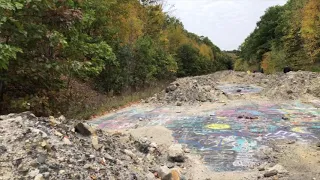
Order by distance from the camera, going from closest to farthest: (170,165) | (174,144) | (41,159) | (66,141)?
(41,159), (66,141), (170,165), (174,144)

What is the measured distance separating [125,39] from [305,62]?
1951 cm

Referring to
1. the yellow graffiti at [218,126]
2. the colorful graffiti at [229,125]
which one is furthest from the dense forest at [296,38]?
the yellow graffiti at [218,126]

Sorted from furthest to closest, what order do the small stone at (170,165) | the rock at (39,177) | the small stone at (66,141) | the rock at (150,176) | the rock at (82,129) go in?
the small stone at (170,165) < the rock at (82,129) < the rock at (150,176) < the small stone at (66,141) < the rock at (39,177)

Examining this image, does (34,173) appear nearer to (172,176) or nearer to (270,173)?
(172,176)

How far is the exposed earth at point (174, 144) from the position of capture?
4.48m

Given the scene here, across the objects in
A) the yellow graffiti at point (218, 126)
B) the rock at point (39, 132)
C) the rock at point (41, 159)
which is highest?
the rock at point (39, 132)

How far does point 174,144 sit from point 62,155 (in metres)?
3.56

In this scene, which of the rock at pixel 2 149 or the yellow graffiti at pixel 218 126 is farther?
the yellow graffiti at pixel 218 126

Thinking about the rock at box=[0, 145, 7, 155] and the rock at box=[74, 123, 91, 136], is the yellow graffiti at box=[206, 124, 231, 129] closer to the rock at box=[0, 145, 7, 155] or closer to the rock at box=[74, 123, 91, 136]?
the rock at box=[74, 123, 91, 136]

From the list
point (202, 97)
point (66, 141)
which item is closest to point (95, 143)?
point (66, 141)

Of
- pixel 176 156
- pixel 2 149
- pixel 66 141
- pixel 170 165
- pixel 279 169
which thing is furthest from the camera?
pixel 176 156

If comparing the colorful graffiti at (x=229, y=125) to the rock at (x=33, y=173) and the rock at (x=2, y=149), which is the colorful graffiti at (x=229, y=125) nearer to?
the rock at (x=33, y=173)

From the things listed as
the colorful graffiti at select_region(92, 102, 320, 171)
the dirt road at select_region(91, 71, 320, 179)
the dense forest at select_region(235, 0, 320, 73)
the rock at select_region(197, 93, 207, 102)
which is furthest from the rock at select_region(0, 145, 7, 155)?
the dense forest at select_region(235, 0, 320, 73)

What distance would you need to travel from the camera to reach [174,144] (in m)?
7.73
